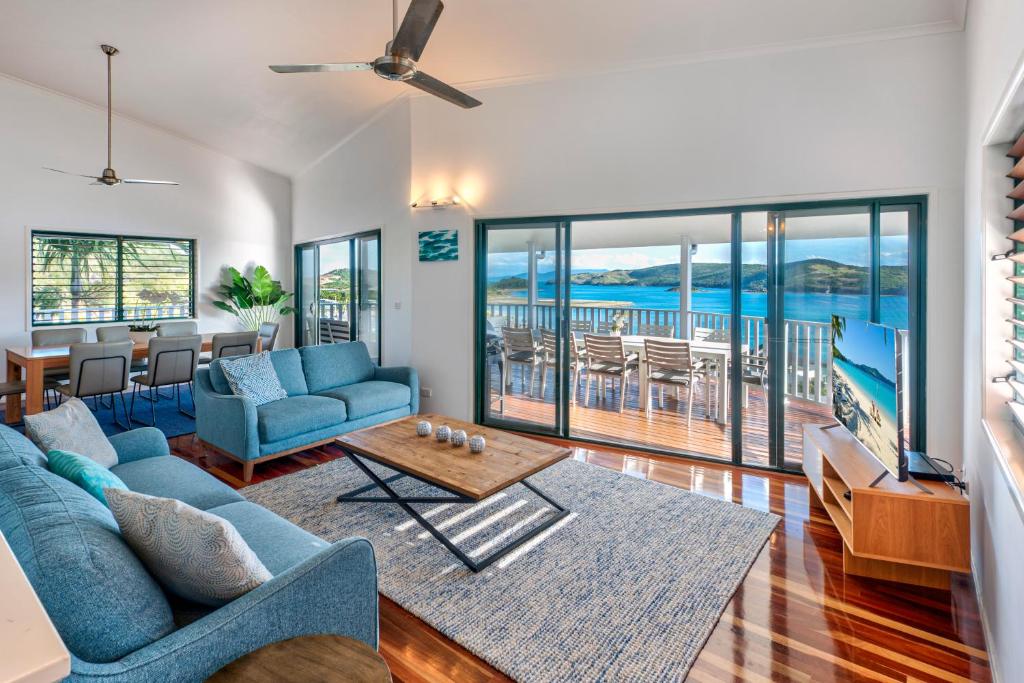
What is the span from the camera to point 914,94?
3.21 m

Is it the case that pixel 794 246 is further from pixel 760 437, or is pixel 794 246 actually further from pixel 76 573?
pixel 76 573

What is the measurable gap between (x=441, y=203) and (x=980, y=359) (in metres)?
4.05

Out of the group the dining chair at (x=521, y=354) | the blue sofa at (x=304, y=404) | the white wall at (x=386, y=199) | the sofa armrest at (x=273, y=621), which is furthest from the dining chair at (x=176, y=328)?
the sofa armrest at (x=273, y=621)

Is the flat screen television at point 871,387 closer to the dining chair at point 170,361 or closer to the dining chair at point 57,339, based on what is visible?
the dining chair at point 170,361

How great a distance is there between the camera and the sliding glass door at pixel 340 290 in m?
5.90

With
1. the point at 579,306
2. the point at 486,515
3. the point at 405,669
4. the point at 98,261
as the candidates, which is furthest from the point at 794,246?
the point at 98,261

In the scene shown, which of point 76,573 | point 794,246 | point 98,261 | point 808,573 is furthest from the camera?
point 98,261

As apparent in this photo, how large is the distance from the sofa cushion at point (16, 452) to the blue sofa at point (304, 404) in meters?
1.73

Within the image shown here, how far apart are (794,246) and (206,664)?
3.94 m

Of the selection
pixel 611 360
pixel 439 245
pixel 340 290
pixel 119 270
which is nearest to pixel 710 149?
pixel 611 360

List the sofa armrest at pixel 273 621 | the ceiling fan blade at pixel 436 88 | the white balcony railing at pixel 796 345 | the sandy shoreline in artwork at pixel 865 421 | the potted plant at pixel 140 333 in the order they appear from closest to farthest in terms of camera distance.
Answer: the sofa armrest at pixel 273 621 < the sandy shoreline in artwork at pixel 865 421 < the ceiling fan blade at pixel 436 88 < the white balcony railing at pixel 796 345 < the potted plant at pixel 140 333

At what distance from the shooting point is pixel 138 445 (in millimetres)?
2746

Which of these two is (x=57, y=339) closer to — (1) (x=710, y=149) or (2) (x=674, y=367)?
(2) (x=674, y=367)

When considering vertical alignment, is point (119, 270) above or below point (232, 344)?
above
